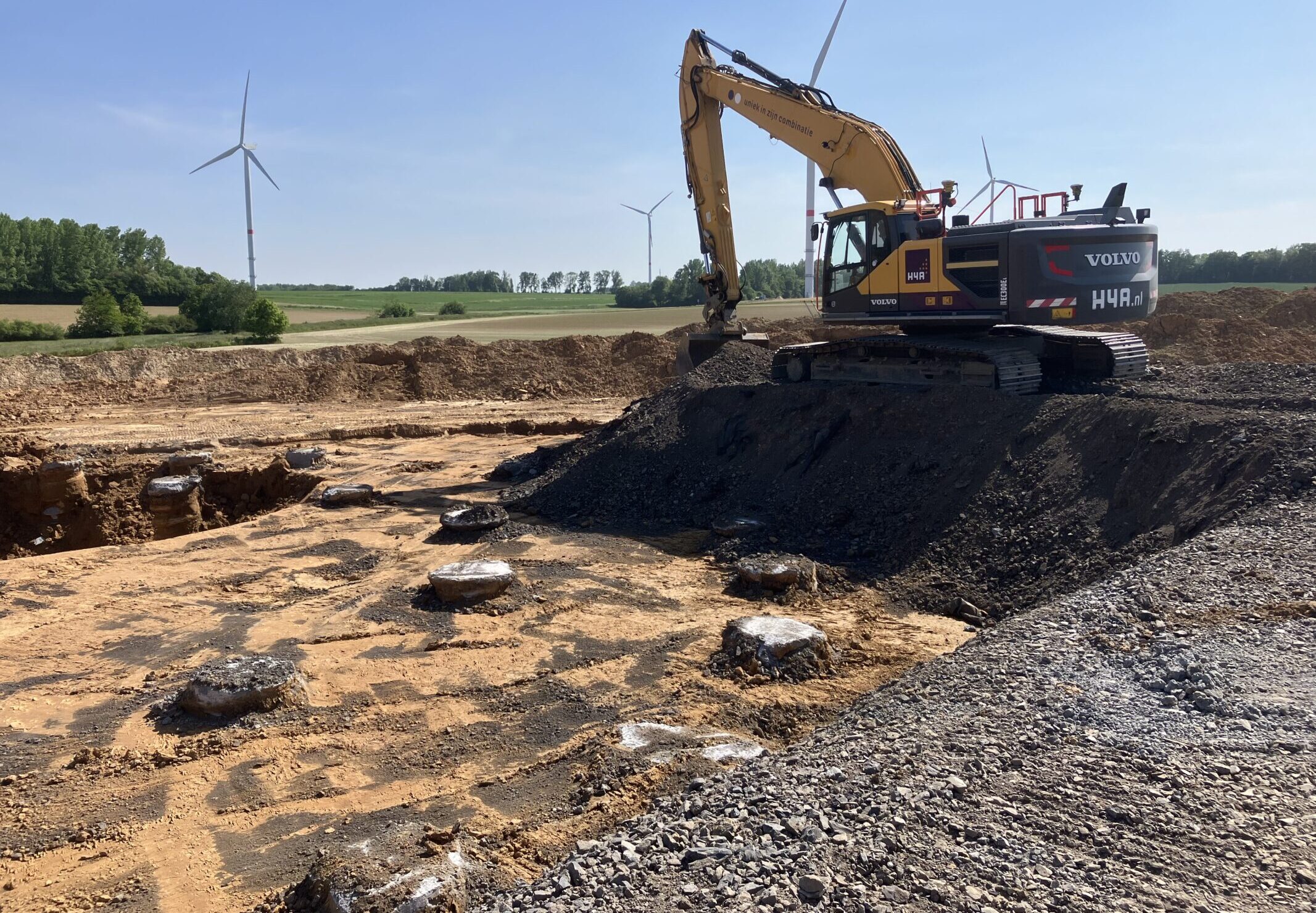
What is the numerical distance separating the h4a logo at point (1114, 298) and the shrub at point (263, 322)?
2970cm

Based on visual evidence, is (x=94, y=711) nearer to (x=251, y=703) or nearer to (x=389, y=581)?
(x=251, y=703)

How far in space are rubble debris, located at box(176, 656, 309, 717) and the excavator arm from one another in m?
10.1

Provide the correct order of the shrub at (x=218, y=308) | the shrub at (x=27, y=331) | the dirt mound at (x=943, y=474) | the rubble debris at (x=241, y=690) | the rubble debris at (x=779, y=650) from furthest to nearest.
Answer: the shrub at (x=218, y=308), the shrub at (x=27, y=331), the dirt mound at (x=943, y=474), the rubble debris at (x=779, y=650), the rubble debris at (x=241, y=690)

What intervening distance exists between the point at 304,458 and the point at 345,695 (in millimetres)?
10054

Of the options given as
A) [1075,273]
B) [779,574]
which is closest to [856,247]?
[1075,273]

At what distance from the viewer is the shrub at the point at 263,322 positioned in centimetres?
3472

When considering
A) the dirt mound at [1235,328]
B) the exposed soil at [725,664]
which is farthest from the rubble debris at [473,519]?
the dirt mound at [1235,328]

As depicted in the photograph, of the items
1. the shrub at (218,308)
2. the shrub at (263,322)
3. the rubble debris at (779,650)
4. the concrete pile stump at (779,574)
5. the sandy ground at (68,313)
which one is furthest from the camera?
the sandy ground at (68,313)

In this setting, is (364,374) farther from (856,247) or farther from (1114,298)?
(1114,298)

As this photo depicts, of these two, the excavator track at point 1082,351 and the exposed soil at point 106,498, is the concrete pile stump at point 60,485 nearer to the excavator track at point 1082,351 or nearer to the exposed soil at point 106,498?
the exposed soil at point 106,498

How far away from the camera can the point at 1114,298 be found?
39.6 feet

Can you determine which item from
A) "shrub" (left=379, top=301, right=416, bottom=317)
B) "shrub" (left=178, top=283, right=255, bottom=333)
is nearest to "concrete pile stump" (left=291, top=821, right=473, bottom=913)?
"shrub" (left=178, top=283, right=255, bottom=333)

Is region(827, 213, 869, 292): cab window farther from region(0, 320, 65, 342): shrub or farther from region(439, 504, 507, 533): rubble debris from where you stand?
region(0, 320, 65, 342): shrub

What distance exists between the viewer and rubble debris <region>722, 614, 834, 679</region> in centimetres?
778
